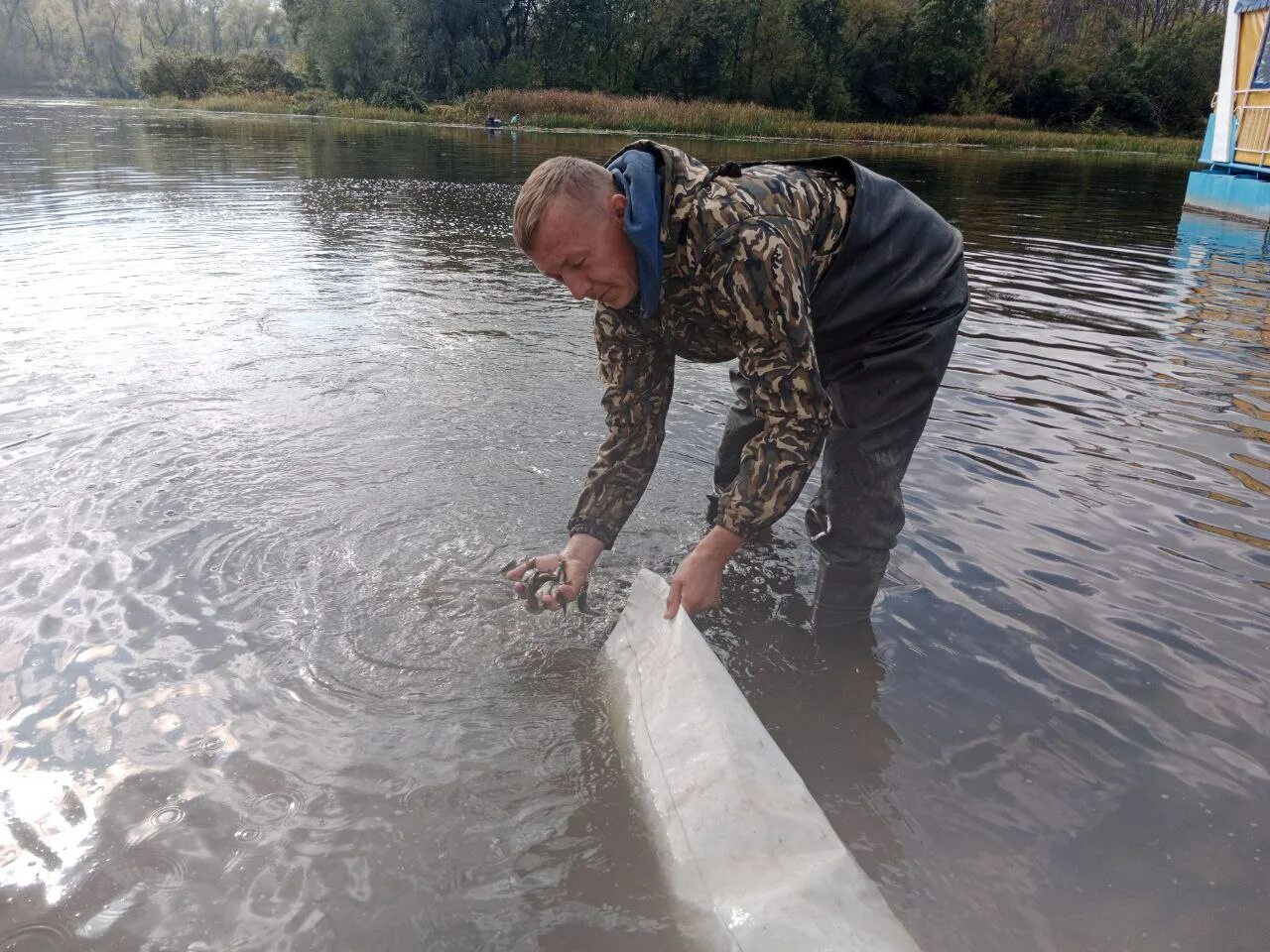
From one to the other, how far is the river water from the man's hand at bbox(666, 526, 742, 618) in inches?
22.0

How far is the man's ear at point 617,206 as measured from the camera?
2057mm

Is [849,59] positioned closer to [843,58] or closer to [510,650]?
[843,58]

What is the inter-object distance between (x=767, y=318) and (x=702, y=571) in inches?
27.4

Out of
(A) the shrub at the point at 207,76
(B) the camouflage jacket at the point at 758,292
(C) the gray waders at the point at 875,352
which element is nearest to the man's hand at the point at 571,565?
(B) the camouflage jacket at the point at 758,292

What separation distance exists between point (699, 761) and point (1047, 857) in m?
1.02

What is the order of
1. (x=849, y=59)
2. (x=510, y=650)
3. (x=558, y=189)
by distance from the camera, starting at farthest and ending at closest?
(x=849, y=59) → (x=510, y=650) → (x=558, y=189)

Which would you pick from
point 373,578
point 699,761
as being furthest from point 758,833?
point 373,578

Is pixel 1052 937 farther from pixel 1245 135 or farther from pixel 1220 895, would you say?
pixel 1245 135

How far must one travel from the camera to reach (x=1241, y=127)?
15094mm

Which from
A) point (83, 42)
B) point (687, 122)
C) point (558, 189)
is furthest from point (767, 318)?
point (83, 42)

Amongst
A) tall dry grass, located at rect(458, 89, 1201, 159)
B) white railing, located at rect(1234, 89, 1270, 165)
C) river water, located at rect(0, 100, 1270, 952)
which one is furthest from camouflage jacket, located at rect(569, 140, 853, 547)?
tall dry grass, located at rect(458, 89, 1201, 159)

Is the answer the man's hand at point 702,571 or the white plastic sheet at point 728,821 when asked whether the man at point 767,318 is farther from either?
the white plastic sheet at point 728,821

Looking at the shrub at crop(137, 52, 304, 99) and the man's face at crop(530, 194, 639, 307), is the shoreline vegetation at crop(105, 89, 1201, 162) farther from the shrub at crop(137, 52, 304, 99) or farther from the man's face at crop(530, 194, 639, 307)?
the man's face at crop(530, 194, 639, 307)

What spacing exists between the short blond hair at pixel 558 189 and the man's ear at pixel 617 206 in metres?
0.02
